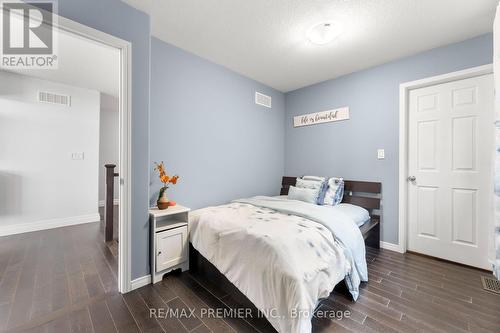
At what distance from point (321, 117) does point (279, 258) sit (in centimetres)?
277

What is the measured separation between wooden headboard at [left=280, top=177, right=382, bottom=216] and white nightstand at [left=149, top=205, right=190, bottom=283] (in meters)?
2.33

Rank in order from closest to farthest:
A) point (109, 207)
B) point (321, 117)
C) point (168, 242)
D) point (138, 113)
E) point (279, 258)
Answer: point (279, 258)
point (138, 113)
point (168, 242)
point (109, 207)
point (321, 117)

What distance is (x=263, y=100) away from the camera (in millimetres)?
3721

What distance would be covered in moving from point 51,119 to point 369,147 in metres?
5.24

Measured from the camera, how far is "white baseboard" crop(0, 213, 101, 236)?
322 centimetres

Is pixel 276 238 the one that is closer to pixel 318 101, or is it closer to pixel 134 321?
pixel 134 321

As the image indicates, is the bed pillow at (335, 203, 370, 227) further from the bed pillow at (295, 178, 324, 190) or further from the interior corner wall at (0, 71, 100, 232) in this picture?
the interior corner wall at (0, 71, 100, 232)

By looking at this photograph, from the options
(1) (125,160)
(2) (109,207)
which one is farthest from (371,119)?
(2) (109,207)

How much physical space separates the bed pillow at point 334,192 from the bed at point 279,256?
1.76ft

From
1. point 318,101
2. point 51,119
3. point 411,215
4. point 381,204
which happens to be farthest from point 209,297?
point 51,119

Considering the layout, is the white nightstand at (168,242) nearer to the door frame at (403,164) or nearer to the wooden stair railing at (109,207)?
the wooden stair railing at (109,207)

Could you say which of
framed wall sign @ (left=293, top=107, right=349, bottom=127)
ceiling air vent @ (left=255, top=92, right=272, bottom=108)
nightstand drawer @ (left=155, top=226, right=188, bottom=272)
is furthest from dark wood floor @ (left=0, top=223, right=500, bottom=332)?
ceiling air vent @ (left=255, top=92, right=272, bottom=108)

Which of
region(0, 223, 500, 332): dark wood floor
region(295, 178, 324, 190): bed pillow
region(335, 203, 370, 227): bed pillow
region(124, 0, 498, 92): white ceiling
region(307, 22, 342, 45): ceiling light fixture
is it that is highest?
region(124, 0, 498, 92): white ceiling

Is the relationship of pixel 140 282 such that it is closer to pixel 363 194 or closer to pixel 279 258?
pixel 279 258
